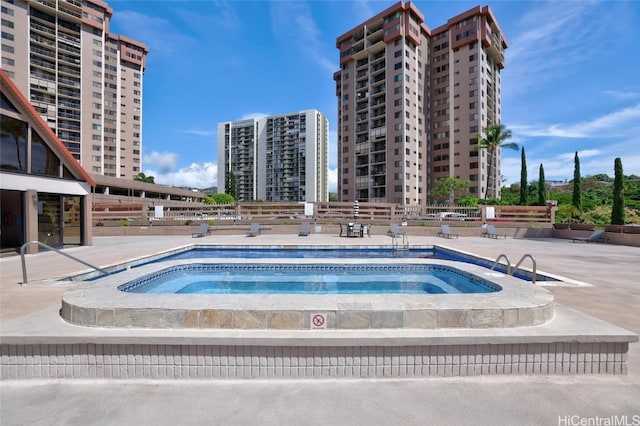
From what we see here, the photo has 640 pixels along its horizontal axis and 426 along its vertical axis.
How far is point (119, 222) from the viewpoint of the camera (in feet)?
66.0

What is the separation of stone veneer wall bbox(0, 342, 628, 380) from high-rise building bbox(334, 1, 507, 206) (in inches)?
1902

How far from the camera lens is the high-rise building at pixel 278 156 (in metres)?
110

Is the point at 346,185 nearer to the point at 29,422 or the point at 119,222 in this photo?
the point at 119,222

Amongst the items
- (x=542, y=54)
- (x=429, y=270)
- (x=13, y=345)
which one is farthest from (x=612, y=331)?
(x=542, y=54)

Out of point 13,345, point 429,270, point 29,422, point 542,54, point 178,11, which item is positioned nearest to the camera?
point 29,422

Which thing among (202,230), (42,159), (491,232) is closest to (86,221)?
(42,159)

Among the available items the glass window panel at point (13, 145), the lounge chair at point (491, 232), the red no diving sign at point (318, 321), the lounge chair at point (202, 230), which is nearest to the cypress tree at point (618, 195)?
the lounge chair at point (491, 232)

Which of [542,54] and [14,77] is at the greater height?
[14,77]

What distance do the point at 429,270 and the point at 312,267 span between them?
11.0 feet

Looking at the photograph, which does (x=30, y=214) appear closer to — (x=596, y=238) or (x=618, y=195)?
(x=596, y=238)

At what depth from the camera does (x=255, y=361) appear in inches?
133

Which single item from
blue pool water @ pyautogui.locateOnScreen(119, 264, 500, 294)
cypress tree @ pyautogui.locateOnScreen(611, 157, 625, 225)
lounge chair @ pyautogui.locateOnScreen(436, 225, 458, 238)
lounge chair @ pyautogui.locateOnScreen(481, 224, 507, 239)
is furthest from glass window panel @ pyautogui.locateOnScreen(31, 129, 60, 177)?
cypress tree @ pyautogui.locateOnScreen(611, 157, 625, 225)

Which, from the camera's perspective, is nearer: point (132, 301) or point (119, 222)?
point (132, 301)

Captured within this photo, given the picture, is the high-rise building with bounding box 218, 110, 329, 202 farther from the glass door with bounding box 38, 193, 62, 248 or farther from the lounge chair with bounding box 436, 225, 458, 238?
the glass door with bounding box 38, 193, 62, 248
